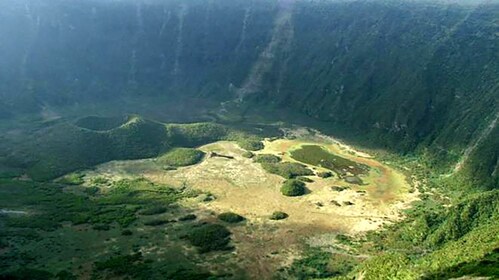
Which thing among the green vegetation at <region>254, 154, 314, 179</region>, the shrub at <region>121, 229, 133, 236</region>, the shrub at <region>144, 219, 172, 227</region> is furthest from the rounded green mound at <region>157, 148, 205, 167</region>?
the shrub at <region>121, 229, 133, 236</region>

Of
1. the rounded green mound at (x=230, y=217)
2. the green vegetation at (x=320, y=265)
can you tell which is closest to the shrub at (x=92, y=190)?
the rounded green mound at (x=230, y=217)

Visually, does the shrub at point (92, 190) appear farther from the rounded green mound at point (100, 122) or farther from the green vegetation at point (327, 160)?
the green vegetation at point (327, 160)

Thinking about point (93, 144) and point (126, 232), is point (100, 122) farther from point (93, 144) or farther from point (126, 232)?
point (126, 232)

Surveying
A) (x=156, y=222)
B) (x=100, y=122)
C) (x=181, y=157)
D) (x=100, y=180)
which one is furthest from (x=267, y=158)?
(x=100, y=122)

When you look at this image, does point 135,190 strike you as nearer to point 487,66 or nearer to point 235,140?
point 235,140

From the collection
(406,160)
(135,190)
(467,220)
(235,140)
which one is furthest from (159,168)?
(467,220)
